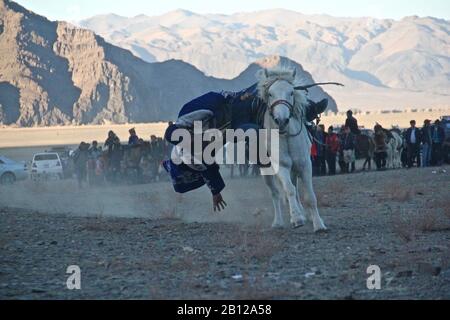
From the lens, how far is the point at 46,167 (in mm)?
40188

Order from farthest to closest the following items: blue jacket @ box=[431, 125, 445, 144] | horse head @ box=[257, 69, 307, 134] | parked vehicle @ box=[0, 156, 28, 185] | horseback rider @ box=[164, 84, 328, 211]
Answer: parked vehicle @ box=[0, 156, 28, 185] → blue jacket @ box=[431, 125, 445, 144] → horseback rider @ box=[164, 84, 328, 211] → horse head @ box=[257, 69, 307, 134]

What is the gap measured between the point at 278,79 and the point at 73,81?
12044cm

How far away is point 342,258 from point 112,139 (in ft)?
69.5

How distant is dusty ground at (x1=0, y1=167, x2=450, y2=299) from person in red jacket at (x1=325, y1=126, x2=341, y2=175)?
11.2 meters

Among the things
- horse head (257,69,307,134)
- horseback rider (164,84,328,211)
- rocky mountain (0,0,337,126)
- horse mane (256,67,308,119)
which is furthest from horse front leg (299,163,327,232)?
rocky mountain (0,0,337,126)

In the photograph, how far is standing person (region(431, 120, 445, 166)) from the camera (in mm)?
31781

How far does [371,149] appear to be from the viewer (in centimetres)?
3338

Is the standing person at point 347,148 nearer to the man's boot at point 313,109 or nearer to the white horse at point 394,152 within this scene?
the white horse at point 394,152

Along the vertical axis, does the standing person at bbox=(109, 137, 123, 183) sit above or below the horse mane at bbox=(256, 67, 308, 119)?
below

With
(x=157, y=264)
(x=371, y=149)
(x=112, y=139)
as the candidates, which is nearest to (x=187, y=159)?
(x=157, y=264)

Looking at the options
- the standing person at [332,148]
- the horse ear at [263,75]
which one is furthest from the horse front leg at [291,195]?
the standing person at [332,148]

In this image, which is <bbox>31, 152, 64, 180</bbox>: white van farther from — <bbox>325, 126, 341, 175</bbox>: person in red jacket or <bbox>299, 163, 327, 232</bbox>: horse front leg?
<bbox>299, 163, 327, 232</bbox>: horse front leg
